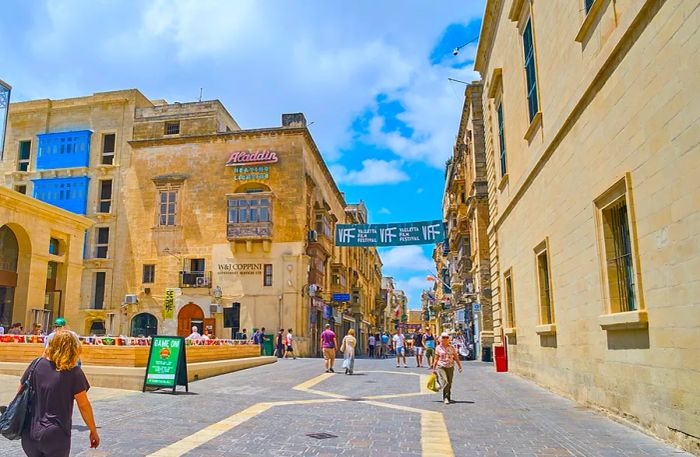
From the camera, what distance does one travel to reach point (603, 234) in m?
9.00

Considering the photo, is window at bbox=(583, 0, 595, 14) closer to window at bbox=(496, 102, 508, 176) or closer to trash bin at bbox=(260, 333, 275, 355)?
window at bbox=(496, 102, 508, 176)

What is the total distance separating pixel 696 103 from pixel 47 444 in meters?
6.87

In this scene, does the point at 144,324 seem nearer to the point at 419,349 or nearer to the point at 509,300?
the point at 419,349

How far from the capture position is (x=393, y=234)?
Result: 88.1ft

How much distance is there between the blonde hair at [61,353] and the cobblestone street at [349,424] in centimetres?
286

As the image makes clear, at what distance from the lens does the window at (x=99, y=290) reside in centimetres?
3559

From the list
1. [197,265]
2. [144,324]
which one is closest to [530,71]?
[197,265]

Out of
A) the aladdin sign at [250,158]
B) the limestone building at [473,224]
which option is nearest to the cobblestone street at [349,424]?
the limestone building at [473,224]

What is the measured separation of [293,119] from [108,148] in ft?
43.3

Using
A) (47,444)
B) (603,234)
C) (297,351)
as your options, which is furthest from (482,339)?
(47,444)

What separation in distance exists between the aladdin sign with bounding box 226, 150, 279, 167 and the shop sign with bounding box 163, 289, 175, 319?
8.50 meters

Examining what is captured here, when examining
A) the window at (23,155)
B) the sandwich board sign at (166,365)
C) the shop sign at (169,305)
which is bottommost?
the sandwich board sign at (166,365)

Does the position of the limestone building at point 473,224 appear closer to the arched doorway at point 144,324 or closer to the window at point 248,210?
the window at point 248,210

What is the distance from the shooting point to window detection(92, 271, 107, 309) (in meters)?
35.6
